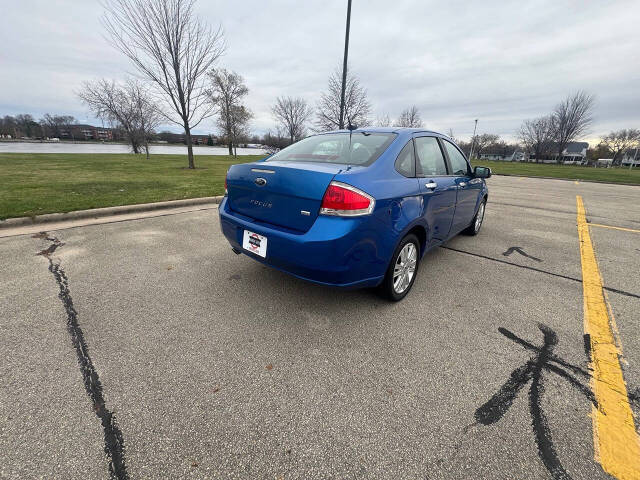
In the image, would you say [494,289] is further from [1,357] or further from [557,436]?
[1,357]

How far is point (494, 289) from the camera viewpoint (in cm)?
315

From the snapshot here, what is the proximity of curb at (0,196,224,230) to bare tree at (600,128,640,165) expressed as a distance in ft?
348

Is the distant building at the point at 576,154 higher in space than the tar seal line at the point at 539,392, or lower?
higher

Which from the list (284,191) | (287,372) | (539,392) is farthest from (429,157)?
(287,372)

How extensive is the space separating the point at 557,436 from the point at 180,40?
53.2 ft

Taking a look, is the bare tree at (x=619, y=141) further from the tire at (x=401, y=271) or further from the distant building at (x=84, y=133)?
the distant building at (x=84, y=133)

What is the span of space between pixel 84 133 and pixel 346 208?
105m

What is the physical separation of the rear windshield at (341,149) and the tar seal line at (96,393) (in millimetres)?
2129

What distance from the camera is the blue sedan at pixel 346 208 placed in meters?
2.15

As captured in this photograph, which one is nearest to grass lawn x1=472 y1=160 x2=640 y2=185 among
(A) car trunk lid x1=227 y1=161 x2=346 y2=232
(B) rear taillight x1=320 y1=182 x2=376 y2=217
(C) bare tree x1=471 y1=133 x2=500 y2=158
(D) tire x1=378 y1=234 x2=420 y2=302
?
(D) tire x1=378 y1=234 x2=420 y2=302

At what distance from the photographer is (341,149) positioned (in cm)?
286

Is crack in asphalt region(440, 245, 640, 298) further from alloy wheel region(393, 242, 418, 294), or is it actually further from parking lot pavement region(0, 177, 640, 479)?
alloy wheel region(393, 242, 418, 294)

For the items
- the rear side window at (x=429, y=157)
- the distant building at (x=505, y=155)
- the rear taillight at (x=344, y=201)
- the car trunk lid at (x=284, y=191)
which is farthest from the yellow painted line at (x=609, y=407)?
the distant building at (x=505, y=155)

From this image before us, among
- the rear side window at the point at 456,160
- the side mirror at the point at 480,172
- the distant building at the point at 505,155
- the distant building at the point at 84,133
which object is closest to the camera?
the rear side window at the point at 456,160
